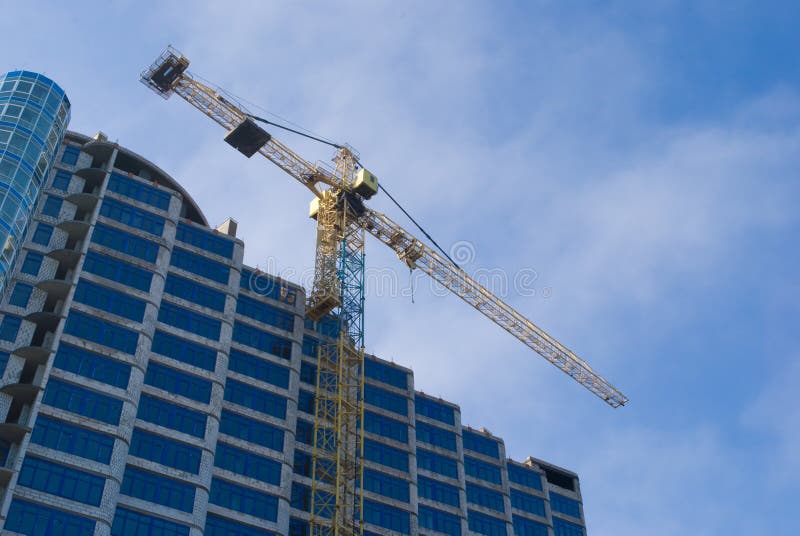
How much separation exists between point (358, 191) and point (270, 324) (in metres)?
20.9

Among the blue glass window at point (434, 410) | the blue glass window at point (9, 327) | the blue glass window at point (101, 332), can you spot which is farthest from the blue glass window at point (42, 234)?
the blue glass window at point (434, 410)

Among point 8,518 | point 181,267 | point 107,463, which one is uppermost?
point 181,267

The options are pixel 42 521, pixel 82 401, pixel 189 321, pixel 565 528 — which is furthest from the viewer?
pixel 565 528

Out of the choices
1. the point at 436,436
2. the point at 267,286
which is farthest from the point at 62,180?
the point at 436,436

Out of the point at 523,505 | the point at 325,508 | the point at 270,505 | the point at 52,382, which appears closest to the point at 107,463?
the point at 52,382

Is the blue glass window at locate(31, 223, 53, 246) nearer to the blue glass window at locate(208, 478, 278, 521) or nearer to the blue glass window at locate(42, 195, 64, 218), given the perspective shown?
the blue glass window at locate(42, 195, 64, 218)

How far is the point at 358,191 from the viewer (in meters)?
117

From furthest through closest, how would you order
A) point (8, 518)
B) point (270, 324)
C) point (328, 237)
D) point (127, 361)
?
point (328, 237), point (270, 324), point (127, 361), point (8, 518)

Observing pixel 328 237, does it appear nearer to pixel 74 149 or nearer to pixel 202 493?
pixel 74 149

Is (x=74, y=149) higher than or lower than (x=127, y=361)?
higher

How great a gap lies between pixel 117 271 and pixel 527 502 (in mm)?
57704

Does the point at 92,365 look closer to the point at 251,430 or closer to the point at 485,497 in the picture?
the point at 251,430

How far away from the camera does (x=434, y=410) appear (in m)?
118

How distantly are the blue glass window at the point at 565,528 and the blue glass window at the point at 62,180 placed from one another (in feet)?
228
